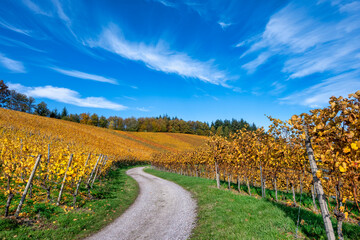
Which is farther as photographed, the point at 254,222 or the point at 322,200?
the point at 254,222

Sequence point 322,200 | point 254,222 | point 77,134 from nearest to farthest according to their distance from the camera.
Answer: point 322,200, point 254,222, point 77,134

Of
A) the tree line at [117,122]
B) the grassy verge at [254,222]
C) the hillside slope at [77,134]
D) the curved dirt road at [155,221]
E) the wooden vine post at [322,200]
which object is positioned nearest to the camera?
the wooden vine post at [322,200]

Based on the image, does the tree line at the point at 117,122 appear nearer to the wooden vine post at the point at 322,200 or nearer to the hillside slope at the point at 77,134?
the hillside slope at the point at 77,134

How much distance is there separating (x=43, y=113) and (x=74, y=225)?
116m

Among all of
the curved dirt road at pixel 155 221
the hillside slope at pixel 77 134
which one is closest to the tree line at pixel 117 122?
the hillside slope at pixel 77 134

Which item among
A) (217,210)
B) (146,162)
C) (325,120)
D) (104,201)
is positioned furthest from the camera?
(146,162)

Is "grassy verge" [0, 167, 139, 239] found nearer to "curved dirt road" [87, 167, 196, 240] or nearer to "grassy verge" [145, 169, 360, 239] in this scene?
"curved dirt road" [87, 167, 196, 240]

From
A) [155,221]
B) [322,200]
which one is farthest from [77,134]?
[322,200]

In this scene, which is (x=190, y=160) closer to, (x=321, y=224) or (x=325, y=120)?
(x=321, y=224)

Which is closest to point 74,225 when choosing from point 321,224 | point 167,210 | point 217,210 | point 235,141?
point 167,210

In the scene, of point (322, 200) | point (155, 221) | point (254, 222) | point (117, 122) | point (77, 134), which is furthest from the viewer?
point (117, 122)

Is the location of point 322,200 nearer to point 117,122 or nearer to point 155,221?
point 155,221

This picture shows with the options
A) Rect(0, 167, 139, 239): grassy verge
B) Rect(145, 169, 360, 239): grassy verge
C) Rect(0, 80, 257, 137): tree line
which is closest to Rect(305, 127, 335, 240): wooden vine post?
Rect(145, 169, 360, 239): grassy verge

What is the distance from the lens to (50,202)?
364 inches
